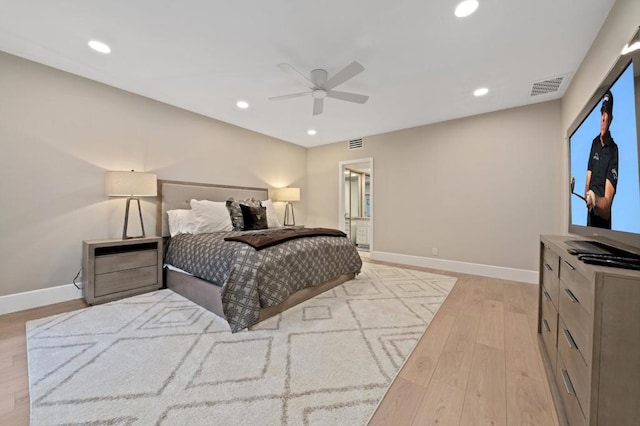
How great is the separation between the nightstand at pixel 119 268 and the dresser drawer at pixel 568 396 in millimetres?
3663

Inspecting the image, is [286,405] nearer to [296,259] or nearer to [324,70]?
[296,259]

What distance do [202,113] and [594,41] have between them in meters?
4.62

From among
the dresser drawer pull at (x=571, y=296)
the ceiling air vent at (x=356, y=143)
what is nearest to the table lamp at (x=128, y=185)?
the ceiling air vent at (x=356, y=143)

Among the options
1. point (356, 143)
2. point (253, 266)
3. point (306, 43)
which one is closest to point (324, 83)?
point (306, 43)

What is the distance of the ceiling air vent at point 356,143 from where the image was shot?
5.05m

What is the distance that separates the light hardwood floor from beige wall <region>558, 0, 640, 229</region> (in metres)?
1.89

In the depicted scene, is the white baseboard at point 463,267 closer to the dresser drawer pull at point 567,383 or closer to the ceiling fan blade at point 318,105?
the dresser drawer pull at point 567,383

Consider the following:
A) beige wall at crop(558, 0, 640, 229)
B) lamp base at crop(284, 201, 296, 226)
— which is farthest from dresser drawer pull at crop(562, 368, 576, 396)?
lamp base at crop(284, 201, 296, 226)

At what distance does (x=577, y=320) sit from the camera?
3.46 ft

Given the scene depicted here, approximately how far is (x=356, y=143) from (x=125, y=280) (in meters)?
4.41

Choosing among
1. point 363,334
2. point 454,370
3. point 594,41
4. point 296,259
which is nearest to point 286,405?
point 363,334

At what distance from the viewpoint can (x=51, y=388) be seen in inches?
54.1

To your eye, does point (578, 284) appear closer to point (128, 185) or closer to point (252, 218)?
point (252, 218)

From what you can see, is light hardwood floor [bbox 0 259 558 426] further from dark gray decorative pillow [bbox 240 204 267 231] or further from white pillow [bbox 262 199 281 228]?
white pillow [bbox 262 199 281 228]
